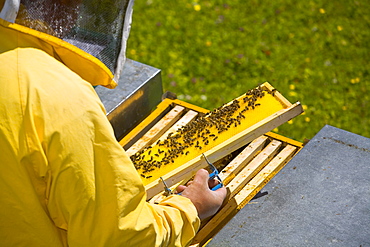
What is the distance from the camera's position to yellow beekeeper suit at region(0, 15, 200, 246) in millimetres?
1740

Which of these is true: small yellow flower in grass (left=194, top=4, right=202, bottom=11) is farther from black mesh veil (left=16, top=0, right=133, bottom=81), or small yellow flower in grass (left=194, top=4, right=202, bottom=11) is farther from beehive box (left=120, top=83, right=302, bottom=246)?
black mesh veil (left=16, top=0, right=133, bottom=81)

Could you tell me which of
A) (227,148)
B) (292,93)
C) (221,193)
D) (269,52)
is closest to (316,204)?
(221,193)

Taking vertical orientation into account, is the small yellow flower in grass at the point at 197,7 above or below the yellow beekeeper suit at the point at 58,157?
below

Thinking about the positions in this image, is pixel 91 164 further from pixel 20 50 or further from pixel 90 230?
pixel 20 50

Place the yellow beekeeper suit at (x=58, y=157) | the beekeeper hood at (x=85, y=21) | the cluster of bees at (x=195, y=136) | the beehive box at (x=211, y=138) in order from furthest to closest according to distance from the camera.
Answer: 1. the cluster of bees at (x=195, y=136)
2. the beehive box at (x=211, y=138)
3. the beekeeper hood at (x=85, y=21)
4. the yellow beekeeper suit at (x=58, y=157)

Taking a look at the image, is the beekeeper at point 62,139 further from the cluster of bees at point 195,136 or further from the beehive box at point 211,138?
the cluster of bees at point 195,136

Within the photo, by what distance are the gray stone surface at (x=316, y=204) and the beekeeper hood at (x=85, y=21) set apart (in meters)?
1.06

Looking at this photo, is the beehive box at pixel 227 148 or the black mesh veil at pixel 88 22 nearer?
the black mesh veil at pixel 88 22

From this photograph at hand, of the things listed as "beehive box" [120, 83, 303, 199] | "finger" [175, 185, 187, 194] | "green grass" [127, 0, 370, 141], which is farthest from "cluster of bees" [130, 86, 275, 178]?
"green grass" [127, 0, 370, 141]

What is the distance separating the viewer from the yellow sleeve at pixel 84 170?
176 cm

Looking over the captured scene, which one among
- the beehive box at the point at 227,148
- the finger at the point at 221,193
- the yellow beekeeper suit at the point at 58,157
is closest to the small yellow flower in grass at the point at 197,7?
the beehive box at the point at 227,148

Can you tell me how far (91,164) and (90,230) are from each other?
0.27m

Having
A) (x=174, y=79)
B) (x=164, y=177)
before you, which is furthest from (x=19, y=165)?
(x=174, y=79)

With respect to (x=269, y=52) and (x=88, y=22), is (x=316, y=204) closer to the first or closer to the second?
(x=88, y=22)
